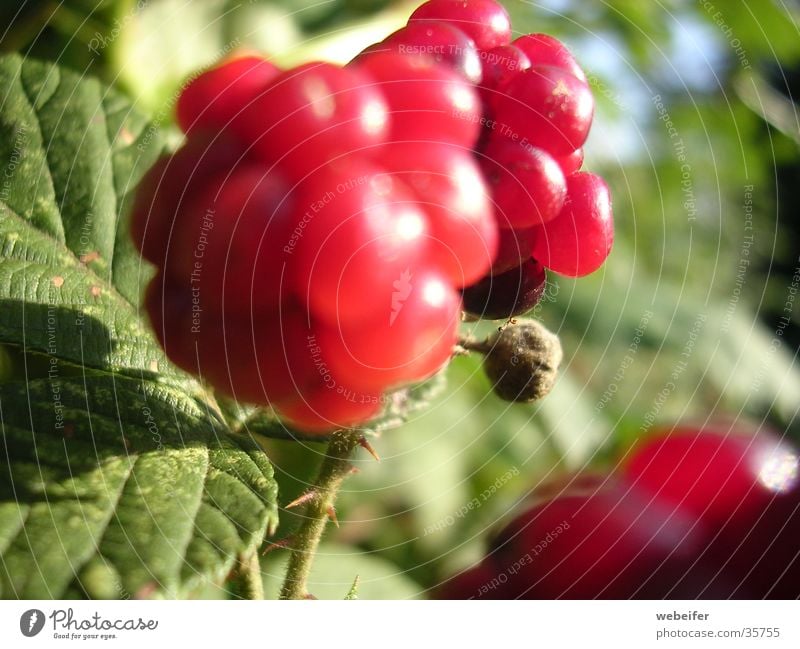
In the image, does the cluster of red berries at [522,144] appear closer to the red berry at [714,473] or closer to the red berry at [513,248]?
the red berry at [513,248]

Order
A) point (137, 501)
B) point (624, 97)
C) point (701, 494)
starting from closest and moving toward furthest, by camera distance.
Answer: point (137, 501) < point (701, 494) < point (624, 97)

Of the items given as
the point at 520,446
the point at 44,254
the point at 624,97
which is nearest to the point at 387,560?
the point at 520,446

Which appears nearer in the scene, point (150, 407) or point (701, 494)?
point (150, 407)

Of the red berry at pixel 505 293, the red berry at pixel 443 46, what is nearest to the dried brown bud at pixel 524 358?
the red berry at pixel 505 293

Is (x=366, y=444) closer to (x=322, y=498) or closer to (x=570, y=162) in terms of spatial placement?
(x=322, y=498)

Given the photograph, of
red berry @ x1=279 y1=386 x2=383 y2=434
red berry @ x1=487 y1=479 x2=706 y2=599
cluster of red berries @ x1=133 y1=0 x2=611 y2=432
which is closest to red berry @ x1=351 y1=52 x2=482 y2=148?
cluster of red berries @ x1=133 y1=0 x2=611 y2=432
